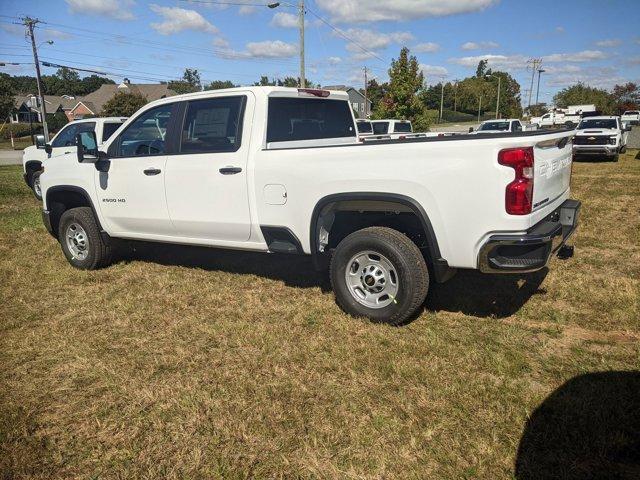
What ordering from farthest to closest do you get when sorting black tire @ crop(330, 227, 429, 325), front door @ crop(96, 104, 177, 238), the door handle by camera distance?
front door @ crop(96, 104, 177, 238), the door handle, black tire @ crop(330, 227, 429, 325)

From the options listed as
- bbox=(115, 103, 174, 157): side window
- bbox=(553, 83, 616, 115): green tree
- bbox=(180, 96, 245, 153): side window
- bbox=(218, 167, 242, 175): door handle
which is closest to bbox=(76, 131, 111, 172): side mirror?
bbox=(115, 103, 174, 157): side window

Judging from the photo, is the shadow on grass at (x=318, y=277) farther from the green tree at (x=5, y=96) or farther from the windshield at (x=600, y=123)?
the green tree at (x=5, y=96)

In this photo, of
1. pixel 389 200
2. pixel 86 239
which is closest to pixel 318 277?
pixel 389 200

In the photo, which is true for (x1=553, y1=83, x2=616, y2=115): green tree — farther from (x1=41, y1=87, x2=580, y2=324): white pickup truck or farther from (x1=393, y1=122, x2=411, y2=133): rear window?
(x1=41, y1=87, x2=580, y2=324): white pickup truck

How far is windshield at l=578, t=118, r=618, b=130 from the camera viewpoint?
771 inches

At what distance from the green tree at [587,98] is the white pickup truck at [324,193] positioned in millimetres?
83888

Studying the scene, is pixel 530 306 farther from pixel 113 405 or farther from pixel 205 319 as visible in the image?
pixel 113 405

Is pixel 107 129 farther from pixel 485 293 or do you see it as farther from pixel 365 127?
pixel 365 127

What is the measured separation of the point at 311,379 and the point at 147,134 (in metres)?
3.42

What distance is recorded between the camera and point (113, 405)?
3176mm

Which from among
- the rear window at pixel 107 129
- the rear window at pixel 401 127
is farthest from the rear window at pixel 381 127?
the rear window at pixel 107 129

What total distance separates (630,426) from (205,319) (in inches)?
131

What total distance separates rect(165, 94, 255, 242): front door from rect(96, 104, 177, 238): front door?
7.7 inches

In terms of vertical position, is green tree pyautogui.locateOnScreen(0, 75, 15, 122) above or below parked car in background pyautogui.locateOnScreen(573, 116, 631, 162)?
above
